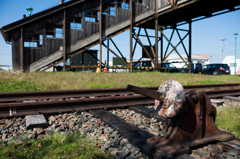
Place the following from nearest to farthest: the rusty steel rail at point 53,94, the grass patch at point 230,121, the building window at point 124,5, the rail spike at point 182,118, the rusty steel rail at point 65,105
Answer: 1. the rail spike at point 182,118
2. the grass patch at point 230,121
3. the rusty steel rail at point 65,105
4. the rusty steel rail at point 53,94
5. the building window at point 124,5

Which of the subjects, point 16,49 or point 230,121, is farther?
point 16,49

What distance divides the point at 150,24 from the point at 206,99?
661 inches

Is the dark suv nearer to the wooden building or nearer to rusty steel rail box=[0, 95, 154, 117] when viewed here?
the wooden building

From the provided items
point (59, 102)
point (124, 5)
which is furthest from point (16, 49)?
point (59, 102)

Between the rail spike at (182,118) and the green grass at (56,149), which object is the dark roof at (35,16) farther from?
the rail spike at (182,118)

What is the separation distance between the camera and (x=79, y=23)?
46.9 feet

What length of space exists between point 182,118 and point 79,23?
13.5 metres

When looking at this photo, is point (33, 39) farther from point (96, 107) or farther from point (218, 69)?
point (218, 69)

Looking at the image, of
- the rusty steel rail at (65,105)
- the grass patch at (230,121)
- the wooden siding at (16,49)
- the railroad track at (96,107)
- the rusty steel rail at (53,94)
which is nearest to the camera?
the railroad track at (96,107)

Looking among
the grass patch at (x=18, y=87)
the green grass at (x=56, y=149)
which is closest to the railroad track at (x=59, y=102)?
the grass patch at (x=18, y=87)

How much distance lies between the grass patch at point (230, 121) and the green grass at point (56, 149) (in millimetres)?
2167

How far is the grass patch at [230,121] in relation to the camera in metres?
3.19

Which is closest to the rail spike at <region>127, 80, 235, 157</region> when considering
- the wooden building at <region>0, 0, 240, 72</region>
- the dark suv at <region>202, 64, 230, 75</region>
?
the wooden building at <region>0, 0, 240, 72</region>

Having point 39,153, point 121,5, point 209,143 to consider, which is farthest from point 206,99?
point 121,5
